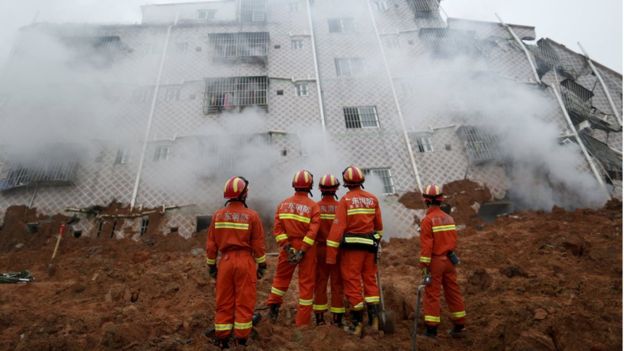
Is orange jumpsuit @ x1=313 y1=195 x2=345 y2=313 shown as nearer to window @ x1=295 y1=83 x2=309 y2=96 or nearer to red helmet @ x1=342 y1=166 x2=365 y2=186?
red helmet @ x1=342 y1=166 x2=365 y2=186

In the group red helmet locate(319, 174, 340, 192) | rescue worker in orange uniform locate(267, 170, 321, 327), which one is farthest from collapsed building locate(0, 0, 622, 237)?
rescue worker in orange uniform locate(267, 170, 321, 327)

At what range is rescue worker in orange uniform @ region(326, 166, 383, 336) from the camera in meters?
4.00

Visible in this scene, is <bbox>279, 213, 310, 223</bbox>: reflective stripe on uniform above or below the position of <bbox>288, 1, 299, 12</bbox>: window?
below

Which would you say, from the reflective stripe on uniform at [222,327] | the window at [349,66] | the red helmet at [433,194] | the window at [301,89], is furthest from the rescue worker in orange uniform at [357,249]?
the window at [349,66]

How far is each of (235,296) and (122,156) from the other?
9625 mm

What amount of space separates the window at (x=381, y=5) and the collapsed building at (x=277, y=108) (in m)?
0.17

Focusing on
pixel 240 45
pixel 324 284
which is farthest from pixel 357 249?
pixel 240 45

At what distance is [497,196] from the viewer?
1106 centimetres

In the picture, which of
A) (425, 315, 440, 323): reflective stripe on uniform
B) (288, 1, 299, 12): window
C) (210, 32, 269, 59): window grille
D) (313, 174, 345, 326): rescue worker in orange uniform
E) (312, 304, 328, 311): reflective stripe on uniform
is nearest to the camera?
(425, 315, 440, 323): reflective stripe on uniform

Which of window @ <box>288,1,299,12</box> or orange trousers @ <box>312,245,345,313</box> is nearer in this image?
orange trousers @ <box>312,245,345,313</box>

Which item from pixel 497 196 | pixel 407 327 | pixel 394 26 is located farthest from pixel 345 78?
pixel 407 327

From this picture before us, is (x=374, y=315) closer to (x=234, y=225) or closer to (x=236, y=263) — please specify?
(x=236, y=263)

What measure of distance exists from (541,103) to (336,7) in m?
9.75

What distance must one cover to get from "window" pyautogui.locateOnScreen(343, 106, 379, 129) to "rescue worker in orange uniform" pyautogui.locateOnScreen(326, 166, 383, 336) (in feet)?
27.2
